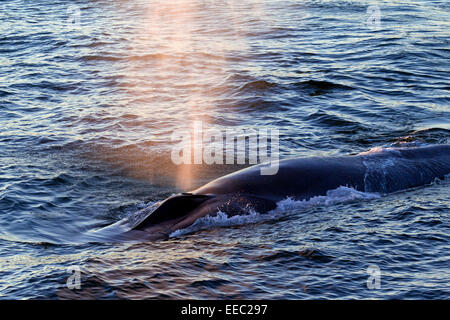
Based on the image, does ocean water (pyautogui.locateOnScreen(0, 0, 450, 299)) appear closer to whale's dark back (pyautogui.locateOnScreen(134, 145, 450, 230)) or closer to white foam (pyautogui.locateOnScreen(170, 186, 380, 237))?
white foam (pyautogui.locateOnScreen(170, 186, 380, 237))

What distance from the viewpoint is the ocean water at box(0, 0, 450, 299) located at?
8.06m

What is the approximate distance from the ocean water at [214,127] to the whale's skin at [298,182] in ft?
0.61

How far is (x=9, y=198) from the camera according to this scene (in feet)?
36.7

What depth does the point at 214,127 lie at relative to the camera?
51.6 ft

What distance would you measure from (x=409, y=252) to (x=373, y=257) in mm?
522

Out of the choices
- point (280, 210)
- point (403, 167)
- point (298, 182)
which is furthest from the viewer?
point (403, 167)

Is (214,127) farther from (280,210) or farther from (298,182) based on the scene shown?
(280,210)

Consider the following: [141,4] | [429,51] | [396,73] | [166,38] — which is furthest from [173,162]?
[141,4]

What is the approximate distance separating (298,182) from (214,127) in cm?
592

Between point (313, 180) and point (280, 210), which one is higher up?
point (313, 180)

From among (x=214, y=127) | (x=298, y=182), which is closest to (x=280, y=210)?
(x=298, y=182)

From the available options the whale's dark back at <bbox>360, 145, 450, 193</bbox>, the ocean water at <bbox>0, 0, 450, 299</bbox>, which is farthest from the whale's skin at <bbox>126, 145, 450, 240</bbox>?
the ocean water at <bbox>0, 0, 450, 299</bbox>
